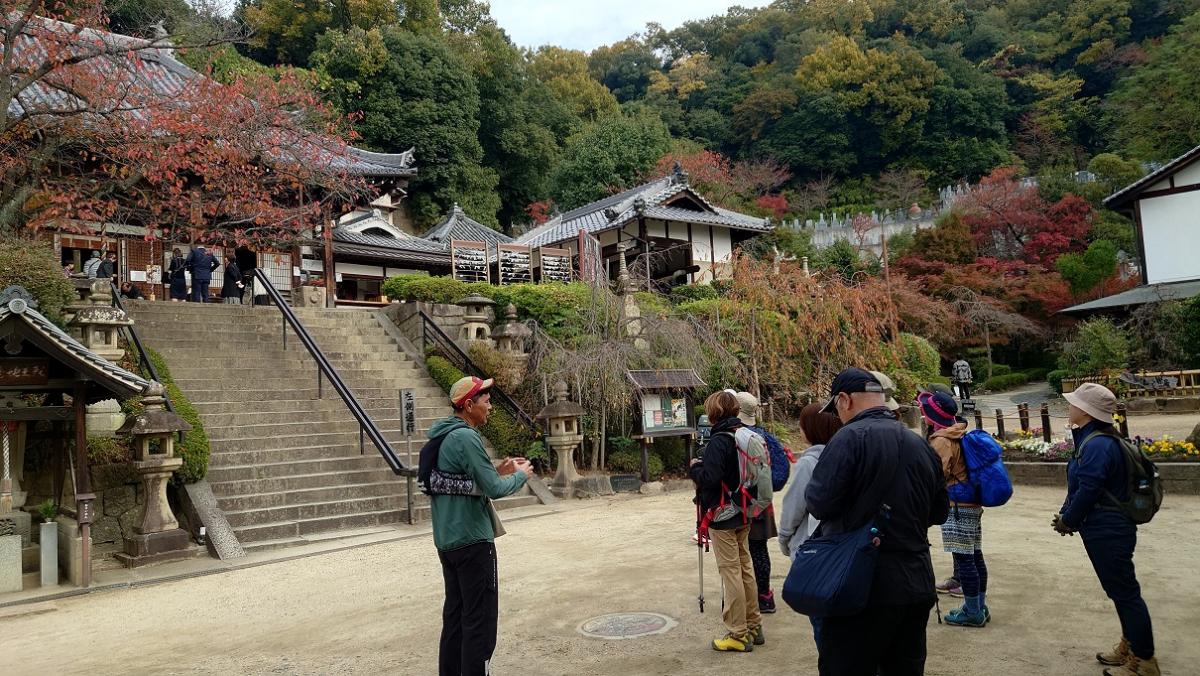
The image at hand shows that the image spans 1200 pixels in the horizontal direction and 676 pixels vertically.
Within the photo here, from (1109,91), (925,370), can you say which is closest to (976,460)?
(925,370)

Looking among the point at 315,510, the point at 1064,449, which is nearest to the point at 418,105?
the point at 315,510

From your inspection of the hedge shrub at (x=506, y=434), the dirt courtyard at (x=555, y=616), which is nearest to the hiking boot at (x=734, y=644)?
the dirt courtyard at (x=555, y=616)

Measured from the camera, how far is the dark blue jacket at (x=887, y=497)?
275 centimetres

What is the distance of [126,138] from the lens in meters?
A: 11.8

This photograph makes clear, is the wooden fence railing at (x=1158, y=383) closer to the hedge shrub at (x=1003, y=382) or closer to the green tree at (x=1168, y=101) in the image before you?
the hedge shrub at (x=1003, y=382)

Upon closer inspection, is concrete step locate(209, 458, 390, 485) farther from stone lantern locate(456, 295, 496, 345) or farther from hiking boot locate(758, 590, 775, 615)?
hiking boot locate(758, 590, 775, 615)

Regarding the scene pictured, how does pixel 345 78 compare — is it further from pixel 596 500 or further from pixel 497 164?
pixel 596 500

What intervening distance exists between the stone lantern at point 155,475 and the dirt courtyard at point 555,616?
0.87 meters

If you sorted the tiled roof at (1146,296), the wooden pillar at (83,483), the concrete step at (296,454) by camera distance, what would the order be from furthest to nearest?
the tiled roof at (1146,296), the concrete step at (296,454), the wooden pillar at (83,483)

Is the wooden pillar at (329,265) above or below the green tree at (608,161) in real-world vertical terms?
below

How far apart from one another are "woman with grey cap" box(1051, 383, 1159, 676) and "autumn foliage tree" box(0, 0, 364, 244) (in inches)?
465

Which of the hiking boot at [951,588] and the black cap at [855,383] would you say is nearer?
the black cap at [855,383]

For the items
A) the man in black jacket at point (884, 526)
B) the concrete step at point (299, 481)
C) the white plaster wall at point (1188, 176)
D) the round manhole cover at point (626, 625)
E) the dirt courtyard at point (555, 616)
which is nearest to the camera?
the man in black jacket at point (884, 526)

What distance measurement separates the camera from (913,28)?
5697cm
